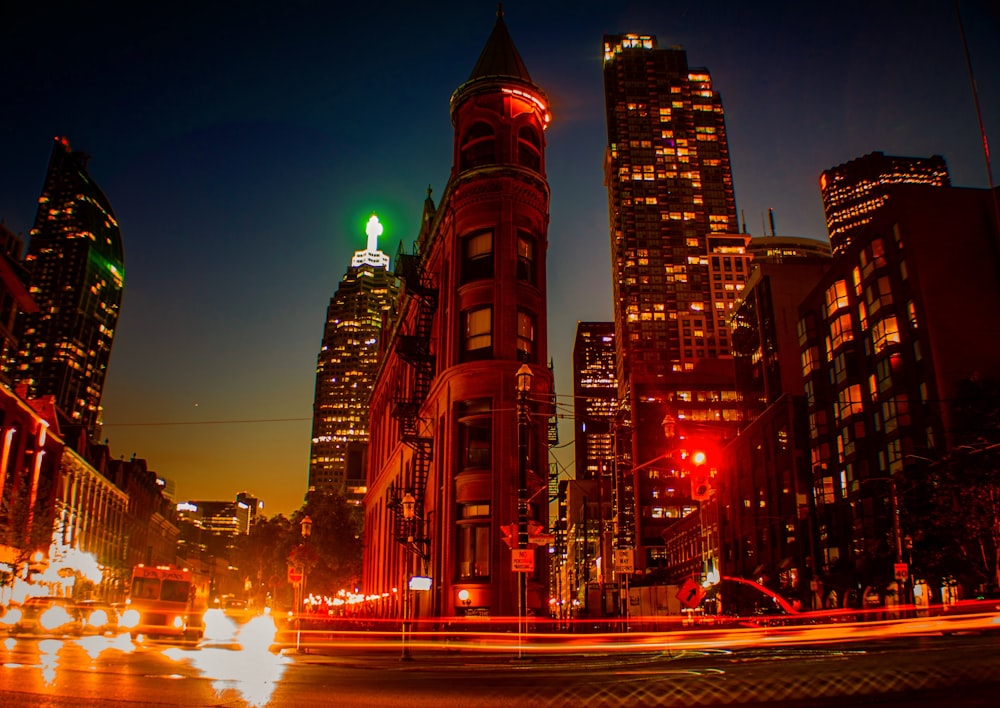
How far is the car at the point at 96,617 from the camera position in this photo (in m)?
34.9

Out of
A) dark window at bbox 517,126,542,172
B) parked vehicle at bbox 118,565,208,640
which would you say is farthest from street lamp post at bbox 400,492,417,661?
dark window at bbox 517,126,542,172

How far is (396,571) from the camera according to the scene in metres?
52.8

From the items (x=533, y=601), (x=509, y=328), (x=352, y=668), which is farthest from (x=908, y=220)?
(x=352, y=668)

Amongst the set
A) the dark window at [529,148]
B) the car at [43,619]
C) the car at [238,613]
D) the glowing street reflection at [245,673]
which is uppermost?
the dark window at [529,148]

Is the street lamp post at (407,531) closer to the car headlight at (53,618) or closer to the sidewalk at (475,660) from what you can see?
the sidewalk at (475,660)

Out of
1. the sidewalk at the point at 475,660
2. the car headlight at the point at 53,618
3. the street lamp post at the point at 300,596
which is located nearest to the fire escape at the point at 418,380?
the street lamp post at the point at 300,596

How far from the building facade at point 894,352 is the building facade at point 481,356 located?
3204 cm

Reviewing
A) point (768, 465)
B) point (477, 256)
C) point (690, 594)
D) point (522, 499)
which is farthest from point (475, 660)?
point (768, 465)

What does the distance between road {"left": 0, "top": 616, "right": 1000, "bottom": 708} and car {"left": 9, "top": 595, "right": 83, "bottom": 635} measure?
1321cm

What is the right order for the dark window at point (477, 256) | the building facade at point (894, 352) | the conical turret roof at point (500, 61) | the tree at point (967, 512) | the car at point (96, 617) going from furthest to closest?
1. the building facade at point (894, 352)
2. the conical turret roof at point (500, 61)
3. the tree at point (967, 512)
4. the dark window at point (477, 256)
5. the car at point (96, 617)

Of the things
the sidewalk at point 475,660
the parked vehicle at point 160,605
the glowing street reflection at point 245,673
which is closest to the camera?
the glowing street reflection at point 245,673

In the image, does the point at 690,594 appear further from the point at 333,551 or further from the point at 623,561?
the point at 333,551

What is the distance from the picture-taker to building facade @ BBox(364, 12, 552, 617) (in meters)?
36.0

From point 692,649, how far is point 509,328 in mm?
17761
